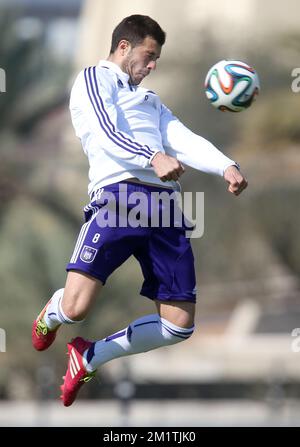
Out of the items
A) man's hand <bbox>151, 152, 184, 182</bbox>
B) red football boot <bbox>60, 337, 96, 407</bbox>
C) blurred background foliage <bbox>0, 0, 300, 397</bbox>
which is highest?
blurred background foliage <bbox>0, 0, 300, 397</bbox>

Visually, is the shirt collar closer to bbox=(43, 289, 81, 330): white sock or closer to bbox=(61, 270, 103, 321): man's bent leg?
bbox=(61, 270, 103, 321): man's bent leg

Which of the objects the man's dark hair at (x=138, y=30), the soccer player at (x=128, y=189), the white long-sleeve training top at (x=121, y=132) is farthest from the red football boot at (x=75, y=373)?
the man's dark hair at (x=138, y=30)

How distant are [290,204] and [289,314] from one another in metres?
5.20

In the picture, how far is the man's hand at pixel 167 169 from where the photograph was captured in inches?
306

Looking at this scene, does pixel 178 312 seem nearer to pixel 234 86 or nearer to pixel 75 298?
pixel 75 298

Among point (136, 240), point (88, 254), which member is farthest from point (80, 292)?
point (136, 240)

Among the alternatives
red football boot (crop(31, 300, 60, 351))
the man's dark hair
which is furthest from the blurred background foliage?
the man's dark hair

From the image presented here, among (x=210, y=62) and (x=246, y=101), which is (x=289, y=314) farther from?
(x=246, y=101)

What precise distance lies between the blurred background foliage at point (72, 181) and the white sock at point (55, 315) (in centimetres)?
1774

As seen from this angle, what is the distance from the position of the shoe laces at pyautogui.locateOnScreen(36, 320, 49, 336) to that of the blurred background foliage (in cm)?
1757

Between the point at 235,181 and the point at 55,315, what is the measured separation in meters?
1.62

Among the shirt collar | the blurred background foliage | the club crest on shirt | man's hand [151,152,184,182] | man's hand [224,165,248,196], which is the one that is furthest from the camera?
the blurred background foliage

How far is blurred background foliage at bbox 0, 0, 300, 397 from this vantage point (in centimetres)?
2742

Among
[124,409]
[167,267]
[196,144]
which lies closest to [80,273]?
[167,267]
